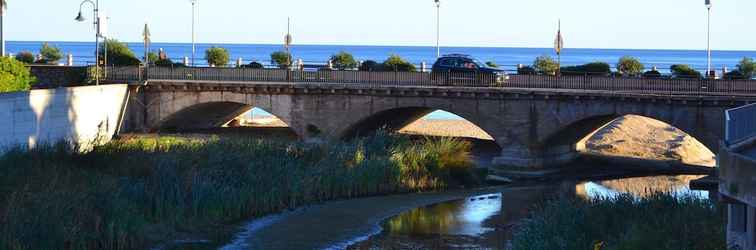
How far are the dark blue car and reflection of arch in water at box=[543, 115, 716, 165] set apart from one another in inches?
144

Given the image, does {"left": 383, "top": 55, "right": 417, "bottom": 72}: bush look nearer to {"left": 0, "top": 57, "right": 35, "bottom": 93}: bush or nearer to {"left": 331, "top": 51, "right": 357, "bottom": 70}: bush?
{"left": 331, "top": 51, "right": 357, "bottom": 70}: bush

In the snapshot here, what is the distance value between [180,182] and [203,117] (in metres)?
32.1

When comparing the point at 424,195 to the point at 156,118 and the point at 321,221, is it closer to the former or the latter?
the point at 321,221

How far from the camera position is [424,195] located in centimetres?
4441

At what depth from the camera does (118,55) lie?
6694cm

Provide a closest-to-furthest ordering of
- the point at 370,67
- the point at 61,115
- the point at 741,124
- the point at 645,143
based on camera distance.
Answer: the point at 741,124 < the point at 61,115 < the point at 370,67 < the point at 645,143

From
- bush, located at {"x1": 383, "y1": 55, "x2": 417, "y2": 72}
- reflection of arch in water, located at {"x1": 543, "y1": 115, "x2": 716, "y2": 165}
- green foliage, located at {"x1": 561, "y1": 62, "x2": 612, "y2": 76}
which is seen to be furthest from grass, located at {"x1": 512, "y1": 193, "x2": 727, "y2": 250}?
bush, located at {"x1": 383, "y1": 55, "x2": 417, "y2": 72}

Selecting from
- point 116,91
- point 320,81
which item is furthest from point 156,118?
point 320,81

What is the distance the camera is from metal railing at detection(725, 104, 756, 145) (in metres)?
21.5

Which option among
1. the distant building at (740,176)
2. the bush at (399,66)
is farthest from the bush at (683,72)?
the distant building at (740,176)

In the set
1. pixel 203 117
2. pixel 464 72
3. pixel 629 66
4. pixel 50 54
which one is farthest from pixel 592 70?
pixel 50 54

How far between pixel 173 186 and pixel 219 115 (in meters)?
34.1

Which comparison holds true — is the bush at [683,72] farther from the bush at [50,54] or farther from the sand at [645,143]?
the bush at [50,54]

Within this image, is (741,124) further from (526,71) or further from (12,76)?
(12,76)
